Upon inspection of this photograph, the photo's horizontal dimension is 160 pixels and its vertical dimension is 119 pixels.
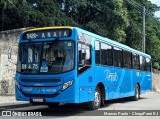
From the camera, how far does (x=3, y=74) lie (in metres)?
20.9

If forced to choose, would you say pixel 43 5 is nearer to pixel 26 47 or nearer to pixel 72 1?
pixel 72 1

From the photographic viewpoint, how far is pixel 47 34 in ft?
43.1

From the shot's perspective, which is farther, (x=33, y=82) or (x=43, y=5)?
(x=43, y=5)

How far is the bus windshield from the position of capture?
1252 centimetres

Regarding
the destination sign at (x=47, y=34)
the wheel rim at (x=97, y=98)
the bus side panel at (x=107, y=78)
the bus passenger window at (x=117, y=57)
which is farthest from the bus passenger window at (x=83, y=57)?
the bus passenger window at (x=117, y=57)

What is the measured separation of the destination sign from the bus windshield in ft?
0.89

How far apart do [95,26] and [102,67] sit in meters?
16.4

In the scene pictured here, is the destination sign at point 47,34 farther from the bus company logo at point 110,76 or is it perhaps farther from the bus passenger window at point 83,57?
the bus company logo at point 110,76

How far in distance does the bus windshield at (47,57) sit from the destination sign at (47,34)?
27 centimetres

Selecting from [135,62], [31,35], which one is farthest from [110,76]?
[135,62]

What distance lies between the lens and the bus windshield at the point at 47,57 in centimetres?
1252

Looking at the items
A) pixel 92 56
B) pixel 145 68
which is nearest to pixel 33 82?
pixel 92 56

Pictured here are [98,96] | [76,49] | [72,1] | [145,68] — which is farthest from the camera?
[72,1]

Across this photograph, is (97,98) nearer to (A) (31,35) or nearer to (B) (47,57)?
(B) (47,57)
